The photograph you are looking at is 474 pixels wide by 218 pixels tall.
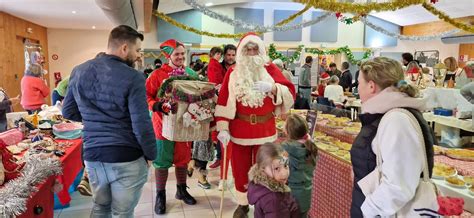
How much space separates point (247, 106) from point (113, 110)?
1152 mm

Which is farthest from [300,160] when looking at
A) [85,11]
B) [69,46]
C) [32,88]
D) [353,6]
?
[69,46]

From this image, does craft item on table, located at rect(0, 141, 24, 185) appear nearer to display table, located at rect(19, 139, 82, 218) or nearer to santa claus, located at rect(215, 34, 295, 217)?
display table, located at rect(19, 139, 82, 218)

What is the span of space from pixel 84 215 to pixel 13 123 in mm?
1146

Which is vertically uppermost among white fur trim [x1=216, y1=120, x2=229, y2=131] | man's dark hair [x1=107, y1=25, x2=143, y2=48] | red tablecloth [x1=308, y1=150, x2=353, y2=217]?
man's dark hair [x1=107, y1=25, x2=143, y2=48]

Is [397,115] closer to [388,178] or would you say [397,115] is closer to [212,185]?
[388,178]

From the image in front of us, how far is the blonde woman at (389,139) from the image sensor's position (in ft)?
4.52

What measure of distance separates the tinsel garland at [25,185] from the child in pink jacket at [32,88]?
323 centimetres

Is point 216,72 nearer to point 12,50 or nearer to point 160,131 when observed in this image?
point 160,131

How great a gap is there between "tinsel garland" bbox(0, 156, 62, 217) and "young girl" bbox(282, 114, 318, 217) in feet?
4.99

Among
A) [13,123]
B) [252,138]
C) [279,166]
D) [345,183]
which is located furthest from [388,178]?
[13,123]

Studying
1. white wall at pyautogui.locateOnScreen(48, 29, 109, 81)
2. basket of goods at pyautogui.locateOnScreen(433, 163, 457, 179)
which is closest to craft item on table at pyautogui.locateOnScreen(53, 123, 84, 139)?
basket of goods at pyautogui.locateOnScreen(433, 163, 457, 179)

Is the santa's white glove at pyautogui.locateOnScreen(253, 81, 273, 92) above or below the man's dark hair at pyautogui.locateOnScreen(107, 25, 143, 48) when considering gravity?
below

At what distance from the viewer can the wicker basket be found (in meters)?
2.78

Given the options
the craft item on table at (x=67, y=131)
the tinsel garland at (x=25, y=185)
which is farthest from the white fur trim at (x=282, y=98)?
the craft item on table at (x=67, y=131)
